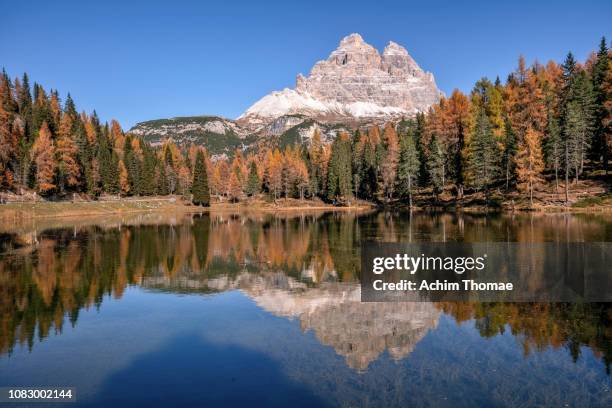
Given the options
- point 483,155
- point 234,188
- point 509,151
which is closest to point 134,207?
point 234,188

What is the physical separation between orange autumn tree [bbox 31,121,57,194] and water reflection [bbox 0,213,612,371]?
46852 mm

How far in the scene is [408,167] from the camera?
10088 centimetres

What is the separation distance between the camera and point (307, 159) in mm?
147750

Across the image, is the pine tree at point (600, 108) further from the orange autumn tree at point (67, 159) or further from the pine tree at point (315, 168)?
the orange autumn tree at point (67, 159)

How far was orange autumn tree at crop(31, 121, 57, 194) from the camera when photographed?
Answer: 95.9 m

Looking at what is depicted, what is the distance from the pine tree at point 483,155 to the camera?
84.2 m

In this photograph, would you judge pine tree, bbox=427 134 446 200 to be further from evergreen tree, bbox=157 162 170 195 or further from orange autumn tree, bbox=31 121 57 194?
evergreen tree, bbox=157 162 170 195

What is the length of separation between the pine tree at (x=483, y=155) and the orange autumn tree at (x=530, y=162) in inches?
237

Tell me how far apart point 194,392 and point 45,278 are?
20546mm

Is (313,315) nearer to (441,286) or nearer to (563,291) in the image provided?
(441,286)

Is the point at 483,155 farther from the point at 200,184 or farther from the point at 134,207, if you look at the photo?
the point at 134,207

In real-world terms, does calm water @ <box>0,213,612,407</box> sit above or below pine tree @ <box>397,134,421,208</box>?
below

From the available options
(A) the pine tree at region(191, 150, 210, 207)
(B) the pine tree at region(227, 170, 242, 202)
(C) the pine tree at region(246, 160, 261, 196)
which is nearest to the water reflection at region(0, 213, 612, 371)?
(A) the pine tree at region(191, 150, 210, 207)

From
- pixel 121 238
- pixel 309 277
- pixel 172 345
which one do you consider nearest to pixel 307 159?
pixel 121 238
